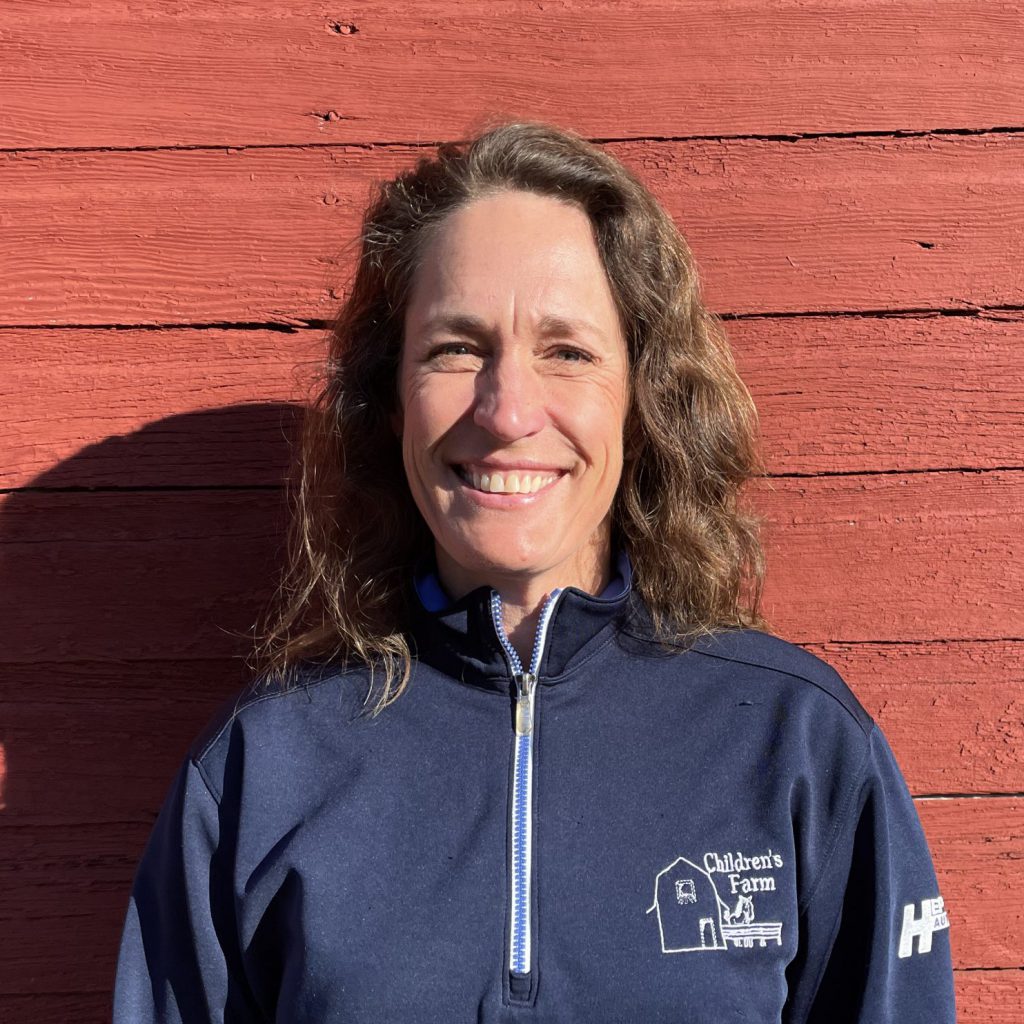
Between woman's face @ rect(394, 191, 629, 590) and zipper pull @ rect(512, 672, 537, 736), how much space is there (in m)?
0.14

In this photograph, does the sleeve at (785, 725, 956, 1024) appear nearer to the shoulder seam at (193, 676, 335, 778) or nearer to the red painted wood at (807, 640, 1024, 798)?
the red painted wood at (807, 640, 1024, 798)

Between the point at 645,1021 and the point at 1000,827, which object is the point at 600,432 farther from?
the point at 1000,827

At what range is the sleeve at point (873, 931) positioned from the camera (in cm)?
125

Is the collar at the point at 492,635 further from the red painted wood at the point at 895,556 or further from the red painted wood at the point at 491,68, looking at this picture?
the red painted wood at the point at 491,68

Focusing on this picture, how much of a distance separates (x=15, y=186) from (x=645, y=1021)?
1.64 meters

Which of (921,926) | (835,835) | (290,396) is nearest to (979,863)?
(921,926)

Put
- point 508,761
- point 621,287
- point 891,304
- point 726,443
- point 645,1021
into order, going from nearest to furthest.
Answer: point 645,1021 → point 508,761 → point 621,287 → point 726,443 → point 891,304

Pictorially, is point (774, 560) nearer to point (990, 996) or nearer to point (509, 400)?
point (509, 400)

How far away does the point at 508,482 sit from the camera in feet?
4.19

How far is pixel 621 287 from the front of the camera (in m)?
1.40

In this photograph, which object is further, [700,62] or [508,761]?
[700,62]

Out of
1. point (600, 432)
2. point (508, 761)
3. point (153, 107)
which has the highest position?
point (153, 107)

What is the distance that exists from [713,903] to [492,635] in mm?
422

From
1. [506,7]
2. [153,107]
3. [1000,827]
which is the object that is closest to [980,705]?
[1000,827]
